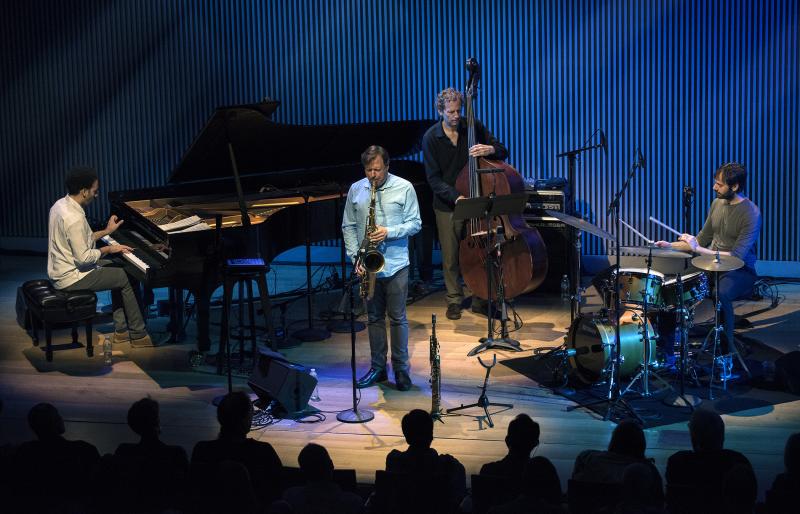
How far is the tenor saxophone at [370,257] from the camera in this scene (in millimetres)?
6023

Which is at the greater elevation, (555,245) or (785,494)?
(555,245)

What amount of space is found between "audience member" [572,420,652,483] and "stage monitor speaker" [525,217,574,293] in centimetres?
533

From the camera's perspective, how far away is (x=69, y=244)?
7.37 m

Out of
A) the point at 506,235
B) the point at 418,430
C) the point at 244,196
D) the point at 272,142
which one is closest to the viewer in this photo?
the point at 418,430

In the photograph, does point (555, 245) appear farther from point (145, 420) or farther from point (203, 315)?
point (145, 420)

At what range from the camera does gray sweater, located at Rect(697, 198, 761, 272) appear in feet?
23.0

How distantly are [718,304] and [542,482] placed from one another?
3.24 meters

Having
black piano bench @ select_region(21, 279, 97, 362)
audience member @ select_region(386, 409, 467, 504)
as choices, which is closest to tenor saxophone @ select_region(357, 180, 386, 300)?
audience member @ select_region(386, 409, 467, 504)

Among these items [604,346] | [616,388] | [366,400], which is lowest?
[366,400]

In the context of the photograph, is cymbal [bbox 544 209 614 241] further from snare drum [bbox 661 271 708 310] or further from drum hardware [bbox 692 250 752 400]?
snare drum [bbox 661 271 708 310]

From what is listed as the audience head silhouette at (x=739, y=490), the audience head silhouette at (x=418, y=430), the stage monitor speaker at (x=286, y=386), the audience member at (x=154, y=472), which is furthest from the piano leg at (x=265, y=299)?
the audience head silhouette at (x=739, y=490)

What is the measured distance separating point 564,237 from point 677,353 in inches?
103

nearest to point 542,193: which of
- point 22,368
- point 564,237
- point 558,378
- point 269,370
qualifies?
point 564,237

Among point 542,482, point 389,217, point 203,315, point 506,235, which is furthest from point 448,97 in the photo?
point 542,482
